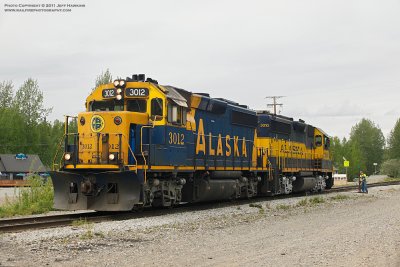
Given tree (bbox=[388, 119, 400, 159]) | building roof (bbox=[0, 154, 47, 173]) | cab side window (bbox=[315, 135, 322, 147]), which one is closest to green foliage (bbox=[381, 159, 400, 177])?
tree (bbox=[388, 119, 400, 159])

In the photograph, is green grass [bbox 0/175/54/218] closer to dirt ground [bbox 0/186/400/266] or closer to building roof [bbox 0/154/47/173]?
dirt ground [bbox 0/186/400/266]

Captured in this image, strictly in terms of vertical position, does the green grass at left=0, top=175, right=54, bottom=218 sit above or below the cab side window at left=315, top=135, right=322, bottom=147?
below

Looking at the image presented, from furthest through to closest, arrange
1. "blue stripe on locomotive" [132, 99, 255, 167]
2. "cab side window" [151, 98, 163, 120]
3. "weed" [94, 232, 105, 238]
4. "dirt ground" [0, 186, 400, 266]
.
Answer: "cab side window" [151, 98, 163, 120], "blue stripe on locomotive" [132, 99, 255, 167], "weed" [94, 232, 105, 238], "dirt ground" [0, 186, 400, 266]

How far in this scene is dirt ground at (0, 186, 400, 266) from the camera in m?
7.51

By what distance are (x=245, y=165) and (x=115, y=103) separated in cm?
716

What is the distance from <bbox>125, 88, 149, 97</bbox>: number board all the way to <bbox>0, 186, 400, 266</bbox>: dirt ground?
3.54 meters

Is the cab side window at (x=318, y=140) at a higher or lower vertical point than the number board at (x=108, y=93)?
lower

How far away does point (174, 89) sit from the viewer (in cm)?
1591

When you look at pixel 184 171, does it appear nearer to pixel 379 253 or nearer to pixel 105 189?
pixel 105 189

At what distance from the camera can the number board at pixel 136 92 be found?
48.1ft

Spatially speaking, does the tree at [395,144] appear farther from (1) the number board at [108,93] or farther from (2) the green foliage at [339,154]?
(1) the number board at [108,93]

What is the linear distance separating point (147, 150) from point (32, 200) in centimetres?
578

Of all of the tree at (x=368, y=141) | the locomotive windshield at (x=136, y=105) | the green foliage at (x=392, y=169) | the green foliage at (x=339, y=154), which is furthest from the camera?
the tree at (x=368, y=141)

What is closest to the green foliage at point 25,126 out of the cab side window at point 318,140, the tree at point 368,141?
the cab side window at point 318,140
